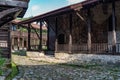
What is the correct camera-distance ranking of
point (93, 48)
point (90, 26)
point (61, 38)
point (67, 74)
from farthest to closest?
point (61, 38) → point (93, 48) → point (90, 26) → point (67, 74)

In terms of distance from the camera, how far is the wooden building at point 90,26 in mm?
19188

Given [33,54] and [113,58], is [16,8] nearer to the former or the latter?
[113,58]

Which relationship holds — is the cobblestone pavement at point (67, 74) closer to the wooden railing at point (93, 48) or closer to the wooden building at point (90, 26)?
the wooden building at point (90, 26)

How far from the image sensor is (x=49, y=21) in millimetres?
26719

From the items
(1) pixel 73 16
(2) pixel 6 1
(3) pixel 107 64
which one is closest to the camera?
(2) pixel 6 1

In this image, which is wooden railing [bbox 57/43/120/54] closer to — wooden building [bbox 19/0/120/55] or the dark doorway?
wooden building [bbox 19/0/120/55]

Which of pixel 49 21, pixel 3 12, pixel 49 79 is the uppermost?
pixel 49 21

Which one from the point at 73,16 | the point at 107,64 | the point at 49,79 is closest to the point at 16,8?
the point at 49,79

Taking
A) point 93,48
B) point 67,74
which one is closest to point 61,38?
point 93,48

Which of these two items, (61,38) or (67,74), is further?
(61,38)

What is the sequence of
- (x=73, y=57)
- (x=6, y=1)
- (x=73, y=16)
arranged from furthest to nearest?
(x=73, y=16), (x=73, y=57), (x=6, y=1)

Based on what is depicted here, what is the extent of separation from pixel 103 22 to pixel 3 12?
1515 cm

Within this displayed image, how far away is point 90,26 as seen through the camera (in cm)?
1994

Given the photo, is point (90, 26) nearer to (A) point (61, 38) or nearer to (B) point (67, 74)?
(A) point (61, 38)
